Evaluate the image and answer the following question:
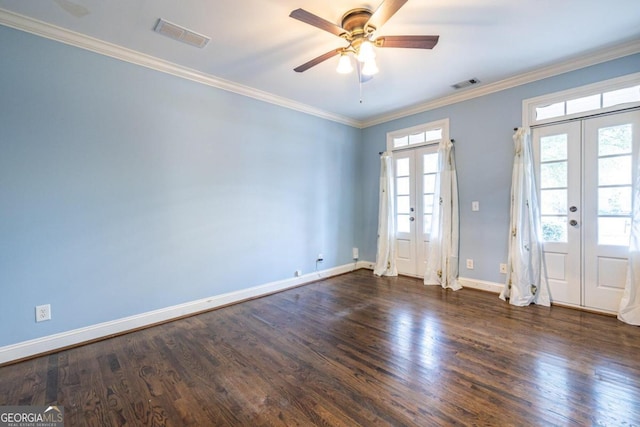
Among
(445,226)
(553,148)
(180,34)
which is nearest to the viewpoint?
(180,34)

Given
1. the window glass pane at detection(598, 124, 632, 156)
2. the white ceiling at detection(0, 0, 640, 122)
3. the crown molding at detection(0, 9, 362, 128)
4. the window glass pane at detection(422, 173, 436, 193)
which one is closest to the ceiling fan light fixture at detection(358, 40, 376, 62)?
the white ceiling at detection(0, 0, 640, 122)

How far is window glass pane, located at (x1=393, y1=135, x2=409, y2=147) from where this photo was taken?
466 cm

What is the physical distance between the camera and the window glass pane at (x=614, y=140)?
2.83 m

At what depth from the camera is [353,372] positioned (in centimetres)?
203

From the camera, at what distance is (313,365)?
213 cm

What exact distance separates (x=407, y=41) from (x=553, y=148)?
95.5 inches

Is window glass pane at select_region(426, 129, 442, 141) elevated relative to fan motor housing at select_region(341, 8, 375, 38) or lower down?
lower down

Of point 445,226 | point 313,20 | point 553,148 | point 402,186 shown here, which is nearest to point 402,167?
point 402,186

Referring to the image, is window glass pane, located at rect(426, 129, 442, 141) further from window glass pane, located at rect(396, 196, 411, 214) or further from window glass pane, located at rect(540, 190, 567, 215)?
window glass pane, located at rect(540, 190, 567, 215)

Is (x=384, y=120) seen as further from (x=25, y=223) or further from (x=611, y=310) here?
(x=25, y=223)

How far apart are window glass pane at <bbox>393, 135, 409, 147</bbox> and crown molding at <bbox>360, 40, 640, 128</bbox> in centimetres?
35

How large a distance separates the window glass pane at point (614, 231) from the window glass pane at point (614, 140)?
0.70 metres

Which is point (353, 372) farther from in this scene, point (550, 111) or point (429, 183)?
point (550, 111)

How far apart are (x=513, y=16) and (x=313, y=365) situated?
130 inches
